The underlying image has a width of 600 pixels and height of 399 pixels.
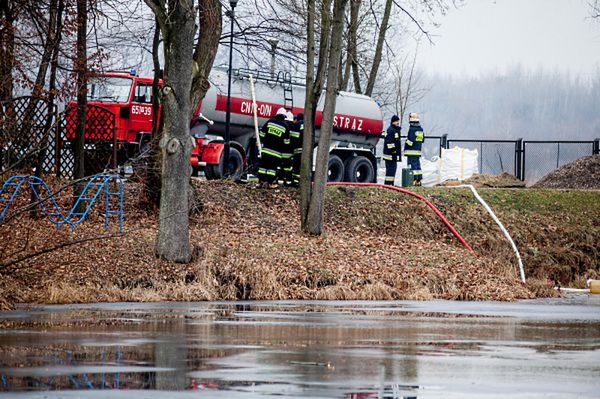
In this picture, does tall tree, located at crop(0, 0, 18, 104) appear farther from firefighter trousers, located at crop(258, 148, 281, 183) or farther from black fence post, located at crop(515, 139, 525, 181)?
black fence post, located at crop(515, 139, 525, 181)

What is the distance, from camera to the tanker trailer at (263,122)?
32.6 m

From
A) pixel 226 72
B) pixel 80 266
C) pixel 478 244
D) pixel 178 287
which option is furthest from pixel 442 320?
pixel 226 72

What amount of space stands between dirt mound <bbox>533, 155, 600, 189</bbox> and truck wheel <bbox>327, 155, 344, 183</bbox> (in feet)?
27.0

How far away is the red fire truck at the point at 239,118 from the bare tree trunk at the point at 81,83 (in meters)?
2.75

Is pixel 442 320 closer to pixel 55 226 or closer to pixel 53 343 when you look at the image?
pixel 53 343

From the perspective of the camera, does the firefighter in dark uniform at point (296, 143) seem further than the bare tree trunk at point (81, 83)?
Yes

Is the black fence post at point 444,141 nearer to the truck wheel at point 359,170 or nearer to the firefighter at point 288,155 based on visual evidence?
the truck wheel at point 359,170

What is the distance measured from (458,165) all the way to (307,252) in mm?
23340

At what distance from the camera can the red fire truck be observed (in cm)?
3209

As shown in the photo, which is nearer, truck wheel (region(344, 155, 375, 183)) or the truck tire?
the truck tire

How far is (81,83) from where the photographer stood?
22141 millimetres

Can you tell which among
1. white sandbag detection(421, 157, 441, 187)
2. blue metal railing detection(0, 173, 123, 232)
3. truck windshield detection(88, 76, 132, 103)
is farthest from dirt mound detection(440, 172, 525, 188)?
blue metal railing detection(0, 173, 123, 232)

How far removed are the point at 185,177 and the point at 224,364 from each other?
11.4m

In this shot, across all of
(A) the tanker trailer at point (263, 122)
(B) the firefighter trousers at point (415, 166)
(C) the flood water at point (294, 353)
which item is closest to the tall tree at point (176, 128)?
(C) the flood water at point (294, 353)
